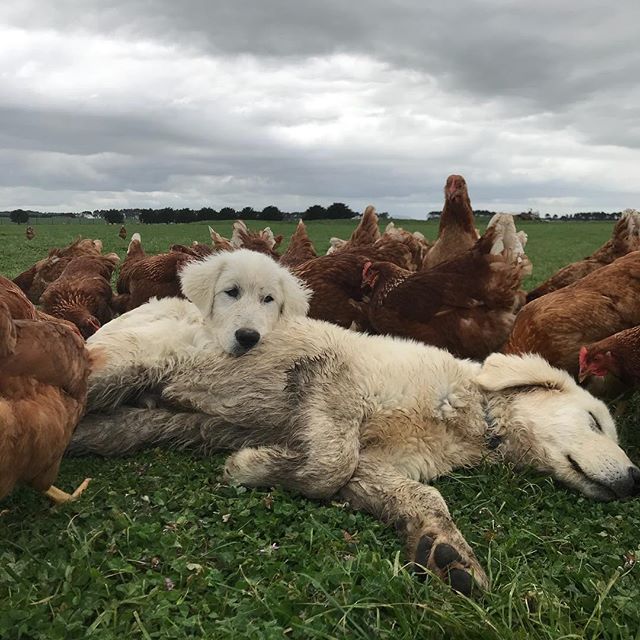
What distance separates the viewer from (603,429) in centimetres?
397

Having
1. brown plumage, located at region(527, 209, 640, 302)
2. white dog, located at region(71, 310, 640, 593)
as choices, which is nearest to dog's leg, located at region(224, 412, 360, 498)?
white dog, located at region(71, 310, 640, 593)

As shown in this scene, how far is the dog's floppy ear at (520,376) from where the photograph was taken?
4105 millimetres

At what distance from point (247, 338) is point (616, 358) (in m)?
2.98

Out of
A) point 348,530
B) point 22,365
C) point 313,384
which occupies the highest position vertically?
point 22,365

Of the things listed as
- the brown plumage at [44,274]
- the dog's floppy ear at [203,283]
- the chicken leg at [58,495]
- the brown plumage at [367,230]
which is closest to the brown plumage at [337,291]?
the dog's floppy ear at [203,283]

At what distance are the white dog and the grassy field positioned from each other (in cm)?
15

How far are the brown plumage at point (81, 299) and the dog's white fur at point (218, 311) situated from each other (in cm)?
210

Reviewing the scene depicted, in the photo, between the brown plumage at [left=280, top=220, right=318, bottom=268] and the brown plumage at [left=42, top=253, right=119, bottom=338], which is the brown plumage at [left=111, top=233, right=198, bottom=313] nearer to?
the brown plumage at [left=42, top=253, right=119, bottom=338]

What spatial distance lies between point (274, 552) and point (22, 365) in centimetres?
160

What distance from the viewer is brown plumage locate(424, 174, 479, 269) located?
27.1 feet

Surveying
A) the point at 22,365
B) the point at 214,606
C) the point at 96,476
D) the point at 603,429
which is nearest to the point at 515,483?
the point at 603,429

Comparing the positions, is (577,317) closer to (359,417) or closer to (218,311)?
(359,417)

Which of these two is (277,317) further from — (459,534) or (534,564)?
(534,564)

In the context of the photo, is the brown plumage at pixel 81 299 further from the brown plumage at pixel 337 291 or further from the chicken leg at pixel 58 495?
the chicken leg at pixel 58 495
